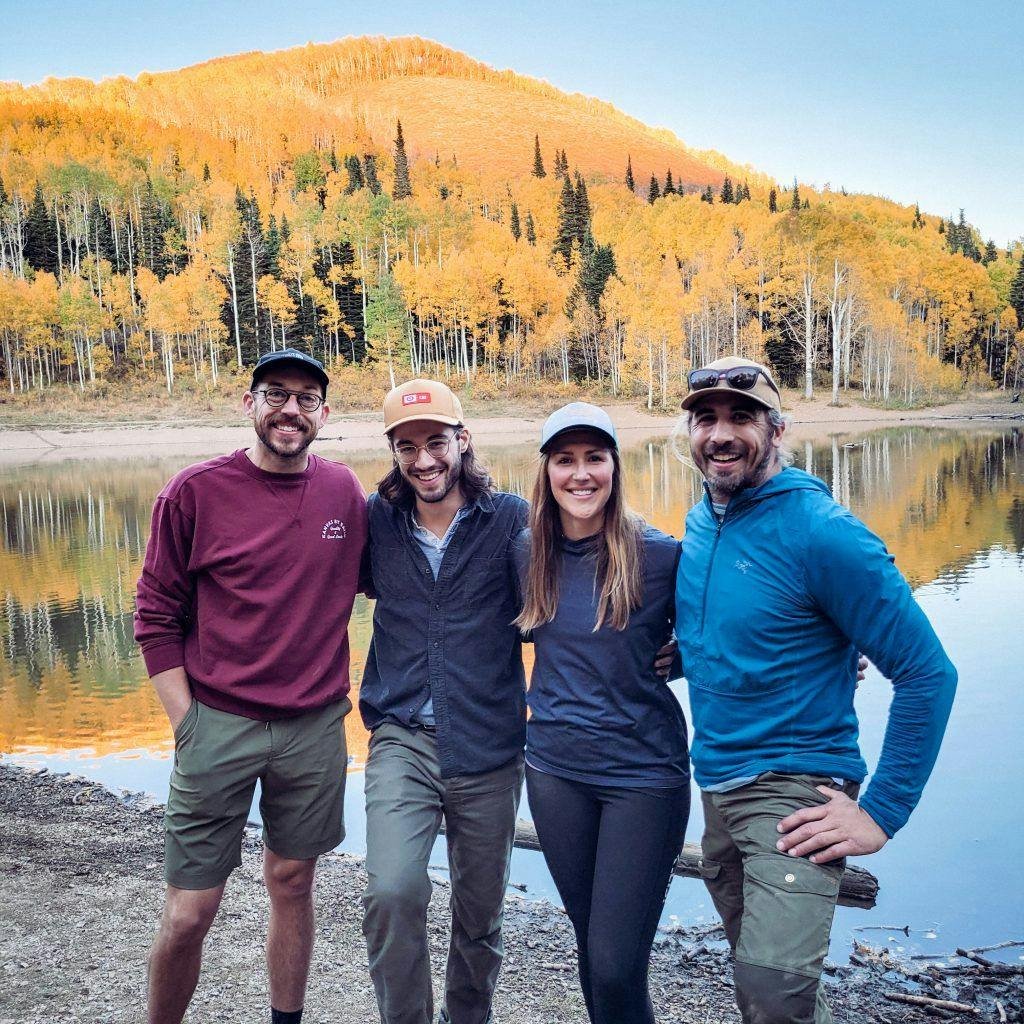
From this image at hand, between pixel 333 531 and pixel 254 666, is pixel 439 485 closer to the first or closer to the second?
pixel 333 531

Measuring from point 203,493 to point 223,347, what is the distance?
2373 inches

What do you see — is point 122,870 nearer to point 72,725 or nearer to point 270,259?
point 72,725

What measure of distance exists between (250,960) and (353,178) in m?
87.2

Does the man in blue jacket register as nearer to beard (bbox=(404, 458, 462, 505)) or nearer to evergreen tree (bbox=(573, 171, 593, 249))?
beard (bbox=(404, 458, 462, 505))

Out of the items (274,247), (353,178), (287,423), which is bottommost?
(287,423)

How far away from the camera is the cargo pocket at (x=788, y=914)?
2.17 m

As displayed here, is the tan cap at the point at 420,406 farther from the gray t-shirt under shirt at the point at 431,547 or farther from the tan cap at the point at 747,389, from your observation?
the tan cap at the point at 747,389

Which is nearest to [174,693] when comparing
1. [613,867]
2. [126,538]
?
[613,867]

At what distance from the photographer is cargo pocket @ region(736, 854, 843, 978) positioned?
2.17 m

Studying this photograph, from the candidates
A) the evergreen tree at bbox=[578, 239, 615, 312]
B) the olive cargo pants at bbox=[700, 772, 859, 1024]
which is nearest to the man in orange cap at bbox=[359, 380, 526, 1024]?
the olive cargo pants at bbox=[700, 772, 859, 1024]

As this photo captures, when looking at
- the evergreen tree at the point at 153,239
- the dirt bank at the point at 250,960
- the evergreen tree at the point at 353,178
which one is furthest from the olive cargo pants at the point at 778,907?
the evergreen tree at the point at 353,178

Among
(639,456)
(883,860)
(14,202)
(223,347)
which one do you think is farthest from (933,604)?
(14,202)

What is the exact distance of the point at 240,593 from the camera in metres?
3.03

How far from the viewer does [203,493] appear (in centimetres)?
308
